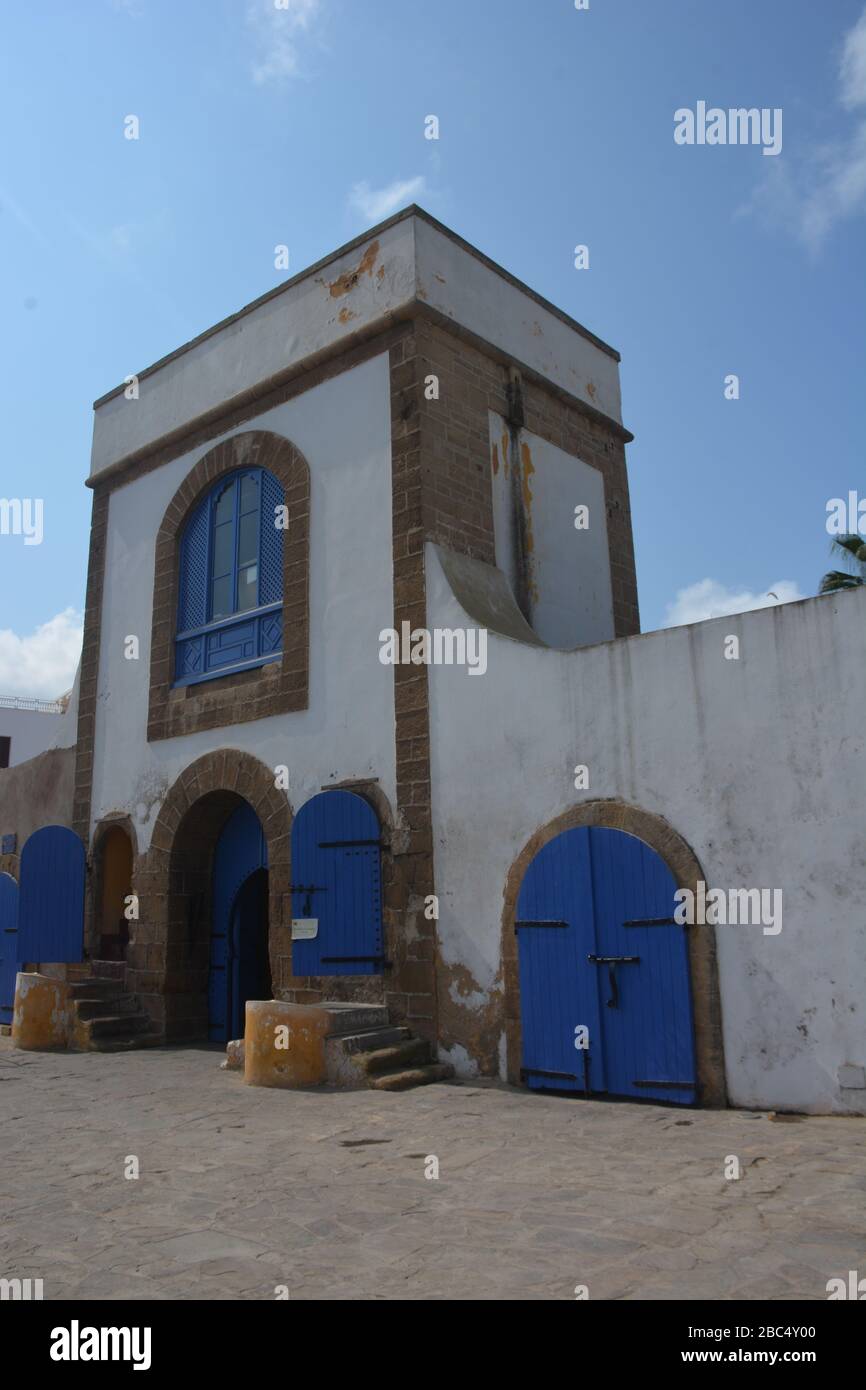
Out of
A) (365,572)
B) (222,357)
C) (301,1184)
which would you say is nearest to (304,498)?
(365,572)

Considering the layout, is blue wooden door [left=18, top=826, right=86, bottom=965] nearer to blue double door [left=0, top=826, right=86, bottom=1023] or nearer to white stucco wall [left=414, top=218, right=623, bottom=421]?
blue double door [left=0, top=826, right=86, bottom=1023]

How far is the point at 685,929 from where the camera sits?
22.4ft

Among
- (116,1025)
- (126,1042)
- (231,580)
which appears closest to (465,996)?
(126,1042)

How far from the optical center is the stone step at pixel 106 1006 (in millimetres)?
10242

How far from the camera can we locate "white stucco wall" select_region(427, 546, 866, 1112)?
6.21 metres

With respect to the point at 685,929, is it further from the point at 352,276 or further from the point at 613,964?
the point at 352,276

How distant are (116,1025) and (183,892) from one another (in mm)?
1404

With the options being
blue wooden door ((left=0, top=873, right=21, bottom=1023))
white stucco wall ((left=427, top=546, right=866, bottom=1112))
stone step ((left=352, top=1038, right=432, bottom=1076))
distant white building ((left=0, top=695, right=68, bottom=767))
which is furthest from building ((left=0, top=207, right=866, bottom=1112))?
distant white building ((left=0, top=695, right=68, bottom=767))

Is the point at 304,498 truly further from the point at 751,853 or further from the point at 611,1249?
the point at 611,1249

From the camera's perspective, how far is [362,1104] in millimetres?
6906

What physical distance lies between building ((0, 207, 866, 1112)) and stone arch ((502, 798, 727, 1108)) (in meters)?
0.02
